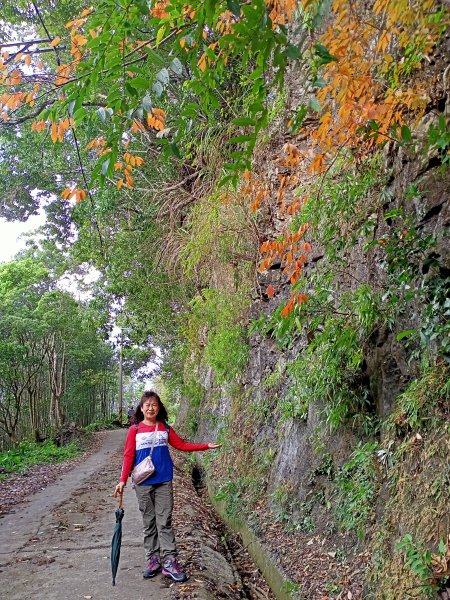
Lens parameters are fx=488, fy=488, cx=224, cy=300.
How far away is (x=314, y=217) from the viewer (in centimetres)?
534

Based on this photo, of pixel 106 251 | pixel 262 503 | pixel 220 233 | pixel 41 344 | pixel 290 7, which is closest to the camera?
pixel 290 7

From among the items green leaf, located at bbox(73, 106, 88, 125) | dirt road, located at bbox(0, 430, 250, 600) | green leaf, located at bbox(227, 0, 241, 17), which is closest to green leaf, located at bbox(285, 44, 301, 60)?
green leaf, located at bbox(227, 0, 241, 17)

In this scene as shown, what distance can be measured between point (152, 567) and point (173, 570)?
0.27 meters

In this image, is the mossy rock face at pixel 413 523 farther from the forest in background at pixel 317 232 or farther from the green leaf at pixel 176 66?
the green leaf at pixel 176 66

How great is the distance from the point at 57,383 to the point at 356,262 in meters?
24.7

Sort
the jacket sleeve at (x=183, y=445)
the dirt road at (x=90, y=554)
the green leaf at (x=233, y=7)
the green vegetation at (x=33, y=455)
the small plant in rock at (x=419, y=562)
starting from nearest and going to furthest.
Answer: the green leaf at (x=233, y=7) < the small plant in rock at (x=419, y=562) < the dirt road at (x=90, y=554) < the jacket sleeve at (x=183, y=445) < the green vegetation at (x=33, y=455)

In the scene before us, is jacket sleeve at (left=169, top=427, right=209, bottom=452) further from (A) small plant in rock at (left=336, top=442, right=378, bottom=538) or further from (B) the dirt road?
(A) small plant in rock at (left=336, top=442, right=378, bottom=538)

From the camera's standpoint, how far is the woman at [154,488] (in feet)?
14.8

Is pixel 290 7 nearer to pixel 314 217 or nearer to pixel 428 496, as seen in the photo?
pixel 314 217

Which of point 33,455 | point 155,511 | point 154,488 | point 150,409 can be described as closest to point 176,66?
point 150,409

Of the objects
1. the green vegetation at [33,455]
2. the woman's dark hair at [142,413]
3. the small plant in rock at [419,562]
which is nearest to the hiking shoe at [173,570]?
the woman's dark hair at [142,413]

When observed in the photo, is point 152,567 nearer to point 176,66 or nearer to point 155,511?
point 155,511

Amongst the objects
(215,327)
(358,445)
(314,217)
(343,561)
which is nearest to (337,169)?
(314,217)

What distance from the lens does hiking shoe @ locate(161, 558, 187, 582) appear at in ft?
14.3
